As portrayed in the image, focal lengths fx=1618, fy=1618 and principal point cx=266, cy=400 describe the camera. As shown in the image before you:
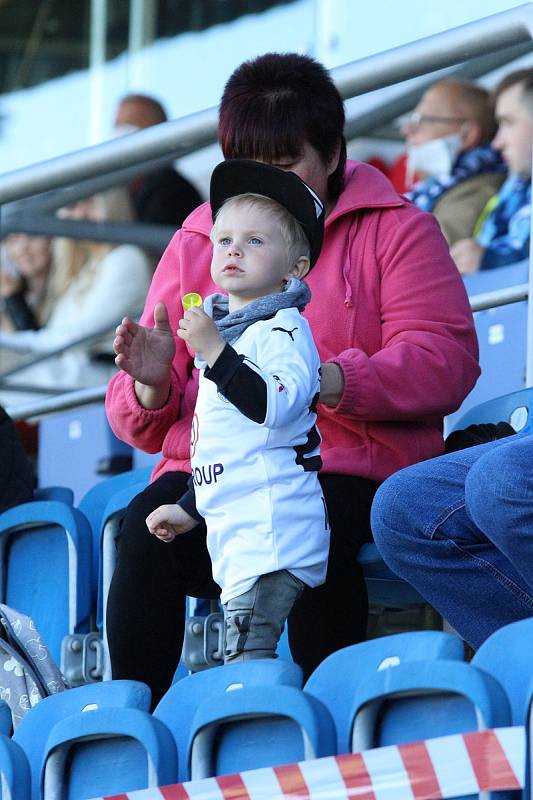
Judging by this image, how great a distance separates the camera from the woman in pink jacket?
239cm

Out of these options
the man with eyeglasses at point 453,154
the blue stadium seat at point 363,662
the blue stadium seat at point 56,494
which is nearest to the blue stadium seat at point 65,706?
the blue stadium seat at point 363,662

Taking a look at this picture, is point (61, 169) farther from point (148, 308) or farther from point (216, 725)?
point (216, 725)

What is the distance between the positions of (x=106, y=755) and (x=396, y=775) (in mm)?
492

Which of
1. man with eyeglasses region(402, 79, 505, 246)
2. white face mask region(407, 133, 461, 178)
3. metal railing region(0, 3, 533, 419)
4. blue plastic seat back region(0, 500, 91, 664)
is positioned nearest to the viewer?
metal railing region(0, 3, 533, 419)

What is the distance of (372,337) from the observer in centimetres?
255

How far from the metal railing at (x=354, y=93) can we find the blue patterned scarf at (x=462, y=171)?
1.44 metres

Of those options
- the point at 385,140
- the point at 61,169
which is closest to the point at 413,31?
the point at 385,140

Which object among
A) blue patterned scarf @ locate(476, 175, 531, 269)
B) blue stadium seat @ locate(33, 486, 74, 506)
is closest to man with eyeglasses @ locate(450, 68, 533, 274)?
blue patterned scarf @ locate(476, 175, 531, 269)

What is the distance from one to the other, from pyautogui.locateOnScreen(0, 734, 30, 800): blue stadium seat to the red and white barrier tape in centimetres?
23

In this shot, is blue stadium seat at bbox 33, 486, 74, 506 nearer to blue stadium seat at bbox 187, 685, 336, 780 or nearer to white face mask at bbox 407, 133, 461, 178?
blue stadium seat at bbox 187, 685, 336, 780

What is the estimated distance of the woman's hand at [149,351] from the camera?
2.40 meters

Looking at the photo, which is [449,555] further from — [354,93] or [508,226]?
[508,226]

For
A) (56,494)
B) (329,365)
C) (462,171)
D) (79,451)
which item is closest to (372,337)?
(329,365)

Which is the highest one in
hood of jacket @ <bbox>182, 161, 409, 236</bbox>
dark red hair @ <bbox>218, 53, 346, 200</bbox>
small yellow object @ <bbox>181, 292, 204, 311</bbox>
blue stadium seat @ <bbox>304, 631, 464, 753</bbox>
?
dark red hair @ <bbox>218, 53, 346, 200</bbox>
